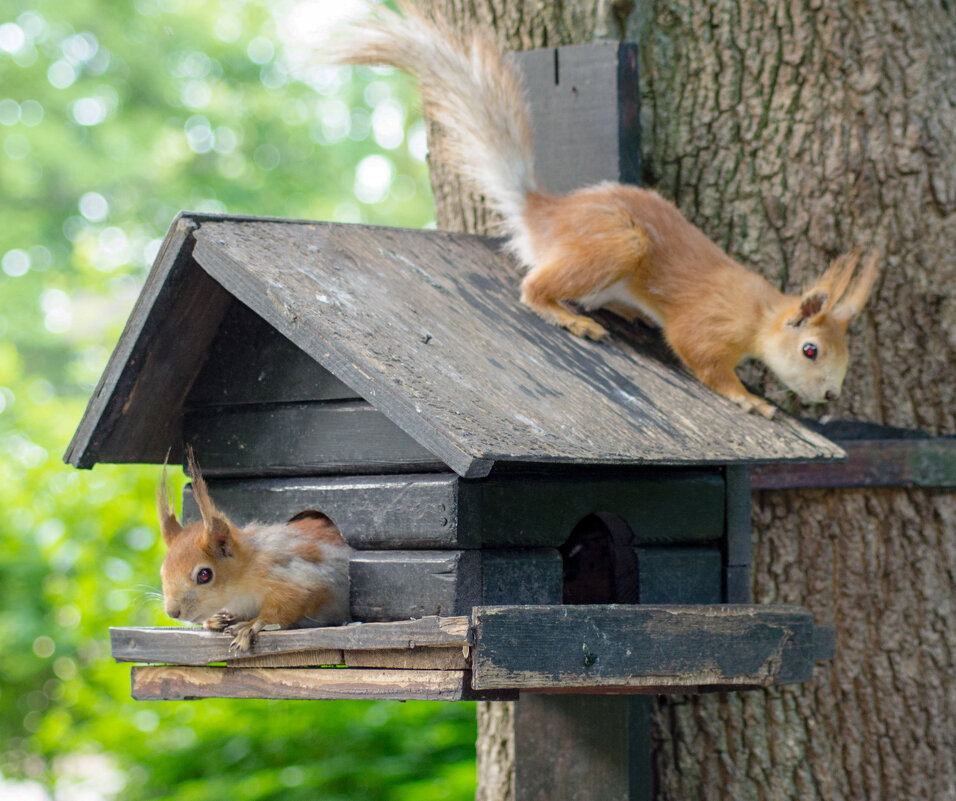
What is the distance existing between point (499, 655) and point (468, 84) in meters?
1.82

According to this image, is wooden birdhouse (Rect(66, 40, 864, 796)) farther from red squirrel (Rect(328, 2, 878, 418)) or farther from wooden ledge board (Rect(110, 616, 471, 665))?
red squirrel (Rect(328, 2, 878, 418))

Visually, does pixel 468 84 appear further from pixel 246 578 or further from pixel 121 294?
pixel 121 294

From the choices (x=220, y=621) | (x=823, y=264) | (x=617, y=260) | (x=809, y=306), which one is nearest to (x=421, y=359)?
(x=220, y=621)

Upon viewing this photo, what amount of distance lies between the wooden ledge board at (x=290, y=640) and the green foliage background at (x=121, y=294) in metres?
1.65

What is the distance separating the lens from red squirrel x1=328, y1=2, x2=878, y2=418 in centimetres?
293

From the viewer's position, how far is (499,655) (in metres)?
1.97

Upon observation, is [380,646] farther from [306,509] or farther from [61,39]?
[61,39]

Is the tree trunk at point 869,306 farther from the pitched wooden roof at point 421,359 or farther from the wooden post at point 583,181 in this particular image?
the pitched wooden roof at point 421,359

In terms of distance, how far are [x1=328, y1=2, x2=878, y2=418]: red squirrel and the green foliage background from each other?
1889mm

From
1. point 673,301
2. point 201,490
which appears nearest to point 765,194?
point 673,301

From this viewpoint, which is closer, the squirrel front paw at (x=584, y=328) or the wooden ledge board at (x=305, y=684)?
the wooden ledge board at (x=305, y=684)

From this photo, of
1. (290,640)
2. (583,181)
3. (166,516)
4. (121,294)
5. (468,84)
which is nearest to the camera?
(290,640)

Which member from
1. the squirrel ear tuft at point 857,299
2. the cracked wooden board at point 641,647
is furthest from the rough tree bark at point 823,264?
the cracked wooden board at point 641,647

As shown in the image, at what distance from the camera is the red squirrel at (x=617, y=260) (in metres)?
2.93
